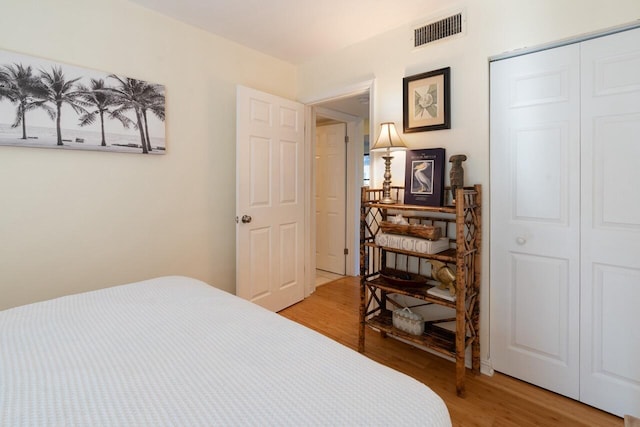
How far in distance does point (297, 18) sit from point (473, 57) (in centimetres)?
126

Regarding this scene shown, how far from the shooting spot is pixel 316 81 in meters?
3.04

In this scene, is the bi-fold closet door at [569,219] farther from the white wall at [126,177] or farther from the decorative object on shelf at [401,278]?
the white wall at [126,177]

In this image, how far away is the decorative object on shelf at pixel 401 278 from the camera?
6.85ft

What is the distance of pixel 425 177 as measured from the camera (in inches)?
83.5

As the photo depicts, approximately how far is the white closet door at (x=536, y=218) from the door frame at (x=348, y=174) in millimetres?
1034

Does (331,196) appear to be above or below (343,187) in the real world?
below

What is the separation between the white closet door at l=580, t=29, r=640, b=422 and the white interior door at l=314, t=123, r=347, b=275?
2700mm

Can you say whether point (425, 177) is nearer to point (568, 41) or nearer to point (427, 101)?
point (427, 101)

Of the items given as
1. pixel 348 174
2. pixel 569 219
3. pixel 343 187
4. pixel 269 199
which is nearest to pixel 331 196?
pixel 343 187

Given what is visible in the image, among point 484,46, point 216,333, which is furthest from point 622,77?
point 216,333

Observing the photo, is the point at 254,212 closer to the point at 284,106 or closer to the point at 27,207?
the point at 284,106

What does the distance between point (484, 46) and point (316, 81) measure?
60.1 inches

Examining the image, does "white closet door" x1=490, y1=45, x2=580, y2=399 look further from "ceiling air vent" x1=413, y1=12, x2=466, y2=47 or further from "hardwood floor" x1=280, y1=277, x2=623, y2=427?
"ceiling air vent" x1=413, y1=12, x2=466, y2=47

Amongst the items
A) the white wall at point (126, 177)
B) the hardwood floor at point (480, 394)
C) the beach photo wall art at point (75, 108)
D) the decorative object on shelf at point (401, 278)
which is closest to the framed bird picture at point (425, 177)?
the decorative object on shelf at point (401, 278)
